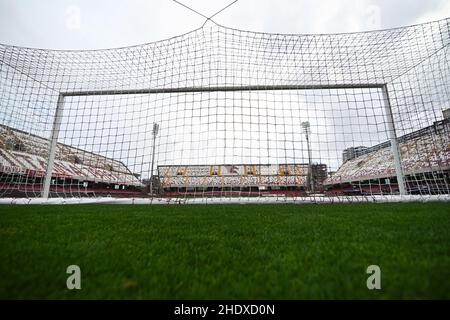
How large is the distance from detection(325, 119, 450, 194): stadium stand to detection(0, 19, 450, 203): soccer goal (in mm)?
243

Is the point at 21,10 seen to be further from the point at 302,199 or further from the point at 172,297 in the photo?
the point at 302,199

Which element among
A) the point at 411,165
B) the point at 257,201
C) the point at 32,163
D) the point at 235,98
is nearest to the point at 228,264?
the point at 257,201

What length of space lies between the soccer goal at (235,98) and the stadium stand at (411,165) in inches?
9.6

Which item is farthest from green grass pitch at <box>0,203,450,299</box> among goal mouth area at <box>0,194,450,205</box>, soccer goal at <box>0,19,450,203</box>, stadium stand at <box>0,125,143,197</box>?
stadium stand at <box>0,125,143,197</box>

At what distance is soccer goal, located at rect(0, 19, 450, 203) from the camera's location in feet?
19.6

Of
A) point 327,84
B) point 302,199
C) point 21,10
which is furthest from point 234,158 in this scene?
point 21,10

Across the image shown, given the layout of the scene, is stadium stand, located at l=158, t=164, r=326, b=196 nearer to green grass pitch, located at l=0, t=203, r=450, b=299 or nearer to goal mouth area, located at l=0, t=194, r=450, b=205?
goal mouth area, located at l=0, t=194, r=450, b=205

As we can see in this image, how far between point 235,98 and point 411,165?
8.95m

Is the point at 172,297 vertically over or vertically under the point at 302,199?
under

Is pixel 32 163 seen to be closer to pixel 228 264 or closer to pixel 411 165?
pixel 228 264

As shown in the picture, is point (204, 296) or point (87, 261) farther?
point (87, 261)
